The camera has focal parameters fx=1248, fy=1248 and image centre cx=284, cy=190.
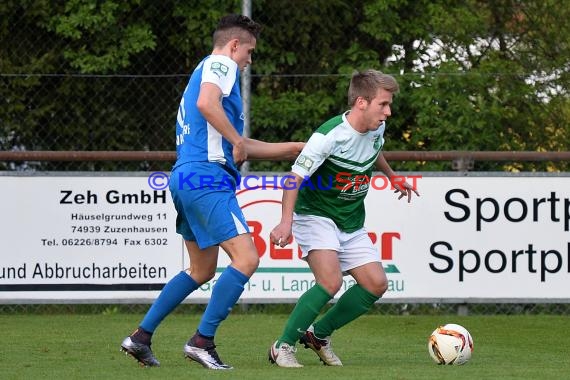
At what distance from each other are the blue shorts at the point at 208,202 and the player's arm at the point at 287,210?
181 mm

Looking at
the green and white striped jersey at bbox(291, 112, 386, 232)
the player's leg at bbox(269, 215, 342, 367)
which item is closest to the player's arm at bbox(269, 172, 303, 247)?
the green and white striped jersey at bbox(291, 112, 386, 232)

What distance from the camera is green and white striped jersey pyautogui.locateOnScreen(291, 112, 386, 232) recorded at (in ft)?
22.8

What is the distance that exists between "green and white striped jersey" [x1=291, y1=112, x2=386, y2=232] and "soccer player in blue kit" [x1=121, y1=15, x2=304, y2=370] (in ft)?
1.71

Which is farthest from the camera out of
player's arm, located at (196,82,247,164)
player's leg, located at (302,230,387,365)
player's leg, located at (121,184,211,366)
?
player's leg, located at (302,230,387,365)

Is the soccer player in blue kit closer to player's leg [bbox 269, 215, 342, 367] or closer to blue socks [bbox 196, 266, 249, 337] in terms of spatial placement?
blue socks [bbox 196, 266, 249, 337]

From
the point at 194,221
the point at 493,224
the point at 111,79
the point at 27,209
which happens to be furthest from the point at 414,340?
the point at 111,79

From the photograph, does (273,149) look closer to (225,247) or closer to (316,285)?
(225,247)

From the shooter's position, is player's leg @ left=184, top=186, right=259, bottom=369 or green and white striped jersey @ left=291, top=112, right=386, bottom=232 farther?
green and white striped jersey @ left=291, top=112, right=386, bottom=232

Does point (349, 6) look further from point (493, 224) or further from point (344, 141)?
point (344, 141)

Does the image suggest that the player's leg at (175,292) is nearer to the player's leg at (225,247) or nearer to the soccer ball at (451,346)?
the player's leg at (225,247)

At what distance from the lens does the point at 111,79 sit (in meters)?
12.2

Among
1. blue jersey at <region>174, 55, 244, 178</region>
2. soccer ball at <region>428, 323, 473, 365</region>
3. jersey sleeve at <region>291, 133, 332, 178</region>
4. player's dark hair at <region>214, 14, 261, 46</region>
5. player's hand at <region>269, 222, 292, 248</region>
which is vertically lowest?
soccer ball at <region>428, 323, 473, 365</region>

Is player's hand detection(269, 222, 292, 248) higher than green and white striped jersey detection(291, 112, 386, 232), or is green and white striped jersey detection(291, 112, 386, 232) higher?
green and white striped jersey detection(291, 112, 386, 232)

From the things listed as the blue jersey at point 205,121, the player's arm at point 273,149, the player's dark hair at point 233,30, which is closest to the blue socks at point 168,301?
the blue jersey at point 205,121
